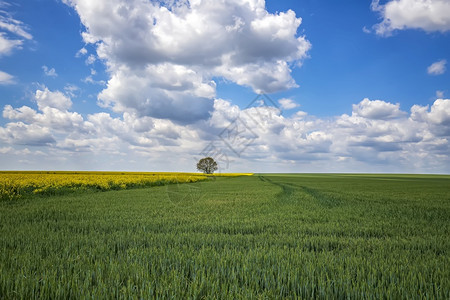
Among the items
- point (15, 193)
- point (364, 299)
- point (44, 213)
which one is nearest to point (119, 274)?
point (364, 299)

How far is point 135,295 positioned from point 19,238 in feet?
18.6

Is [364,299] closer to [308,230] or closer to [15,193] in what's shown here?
[308,230]

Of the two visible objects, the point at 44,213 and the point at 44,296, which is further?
the point at 44,213

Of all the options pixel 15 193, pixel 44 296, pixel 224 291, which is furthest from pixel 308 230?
pixel 15 193

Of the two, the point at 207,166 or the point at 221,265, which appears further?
the point at 207,166

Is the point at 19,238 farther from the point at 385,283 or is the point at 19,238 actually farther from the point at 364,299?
the point at 385,283

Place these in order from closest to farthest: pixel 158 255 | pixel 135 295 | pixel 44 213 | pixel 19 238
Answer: pixel 135 295 < pixel 158 255 < pixel 19 238 < pixel 44 213

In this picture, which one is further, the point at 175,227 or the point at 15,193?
the point at 15,193

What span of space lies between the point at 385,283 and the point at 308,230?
4463 mm

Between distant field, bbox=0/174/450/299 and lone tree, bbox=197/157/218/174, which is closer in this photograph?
distant field, bbox=0/174/450/299

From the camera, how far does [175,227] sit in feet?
28.3

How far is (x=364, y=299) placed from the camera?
11.3 feet

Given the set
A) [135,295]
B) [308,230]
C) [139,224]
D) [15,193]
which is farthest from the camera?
[15,193]

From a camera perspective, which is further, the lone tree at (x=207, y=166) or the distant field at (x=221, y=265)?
the lone tree at (x=207, y=166)
